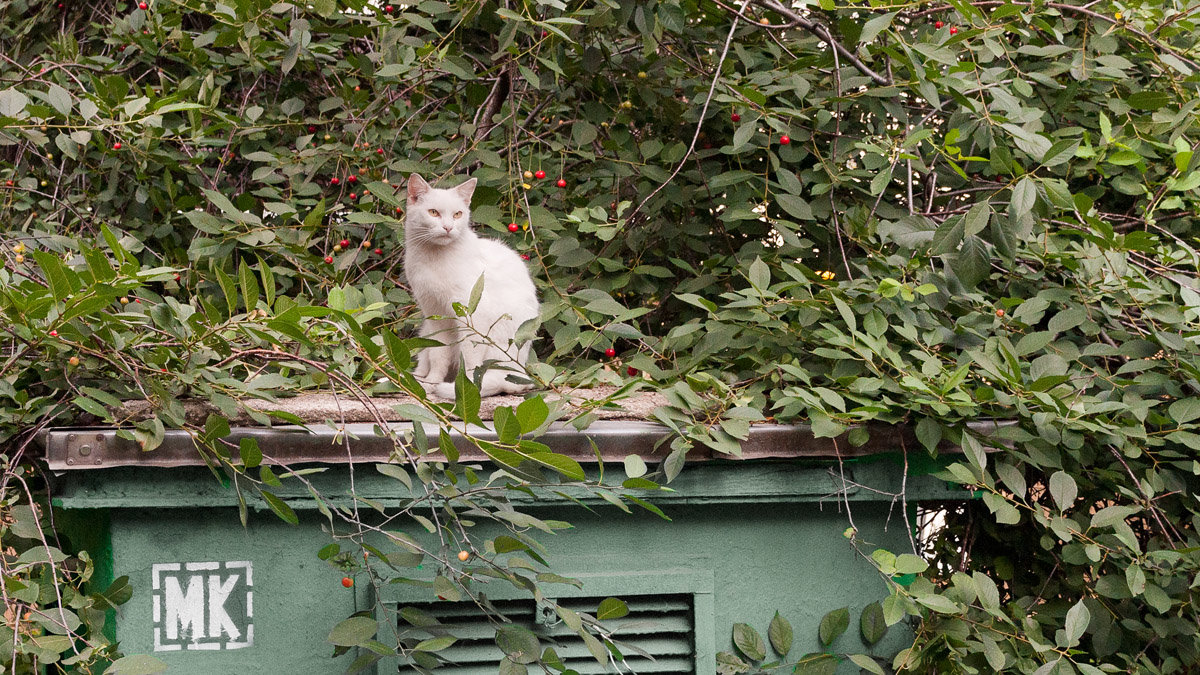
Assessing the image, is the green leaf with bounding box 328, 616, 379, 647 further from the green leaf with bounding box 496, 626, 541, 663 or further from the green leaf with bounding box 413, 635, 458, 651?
the green leaf with bounding box 496, 626, 541, 663

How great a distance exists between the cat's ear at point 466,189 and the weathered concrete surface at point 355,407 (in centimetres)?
59

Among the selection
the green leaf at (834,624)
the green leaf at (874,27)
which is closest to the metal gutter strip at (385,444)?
the green leaf at (834,624)

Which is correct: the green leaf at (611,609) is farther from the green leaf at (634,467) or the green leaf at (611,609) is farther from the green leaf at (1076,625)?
the green leaf at (1076,625)

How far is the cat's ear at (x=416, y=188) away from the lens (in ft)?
8.58

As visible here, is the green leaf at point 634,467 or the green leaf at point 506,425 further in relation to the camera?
the green leaf at point 634,467

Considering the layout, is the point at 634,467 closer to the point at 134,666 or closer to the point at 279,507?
the point at 279,507

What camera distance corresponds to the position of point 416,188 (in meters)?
2.64

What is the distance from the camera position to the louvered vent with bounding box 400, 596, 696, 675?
7.08ft

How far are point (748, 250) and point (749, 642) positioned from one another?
3.65ft

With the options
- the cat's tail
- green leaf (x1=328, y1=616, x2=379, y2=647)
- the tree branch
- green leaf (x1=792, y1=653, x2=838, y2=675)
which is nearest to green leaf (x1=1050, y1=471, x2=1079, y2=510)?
green leaf (x1=792, y1=653, x2=838, y2=675)

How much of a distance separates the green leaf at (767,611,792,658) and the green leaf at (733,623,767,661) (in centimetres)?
3

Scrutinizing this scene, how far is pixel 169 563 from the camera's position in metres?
2.09

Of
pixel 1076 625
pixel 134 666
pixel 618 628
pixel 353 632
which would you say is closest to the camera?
pixel 134 666

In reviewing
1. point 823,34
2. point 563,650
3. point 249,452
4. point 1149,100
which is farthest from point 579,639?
point 1149,100
